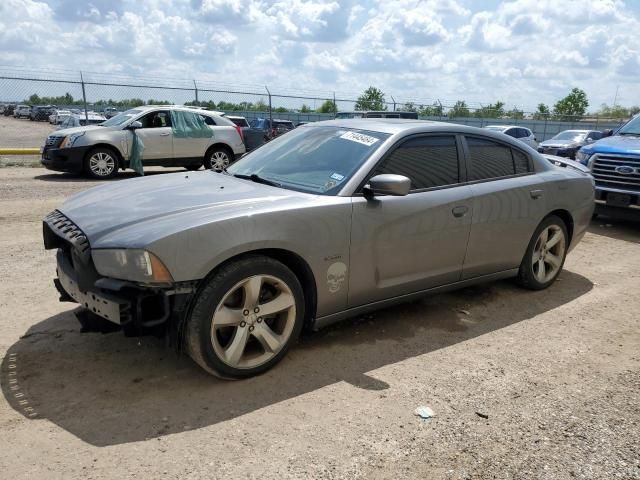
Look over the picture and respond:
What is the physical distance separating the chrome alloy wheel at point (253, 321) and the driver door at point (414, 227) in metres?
0.55

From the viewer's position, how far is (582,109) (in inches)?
2215

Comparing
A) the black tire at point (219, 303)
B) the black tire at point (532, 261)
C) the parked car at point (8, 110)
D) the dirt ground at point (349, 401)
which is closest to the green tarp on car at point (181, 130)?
the dirt ground at point (349, 401)

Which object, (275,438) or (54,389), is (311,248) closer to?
(275,438)

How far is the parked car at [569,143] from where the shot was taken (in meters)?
20.0

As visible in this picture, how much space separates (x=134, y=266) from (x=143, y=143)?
985 cm

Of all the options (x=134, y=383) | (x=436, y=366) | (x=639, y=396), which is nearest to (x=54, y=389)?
(x=134, y=383)

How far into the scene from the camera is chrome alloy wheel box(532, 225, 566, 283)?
5.15 m

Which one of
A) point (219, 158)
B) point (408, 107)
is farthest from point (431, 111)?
point (219, 158)

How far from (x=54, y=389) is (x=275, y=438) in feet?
4.48

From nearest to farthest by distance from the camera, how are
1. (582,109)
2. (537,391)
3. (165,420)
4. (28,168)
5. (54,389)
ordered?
1. (165,420)
2. (54,389)
3. (537,391)
4. (28,168)
5. (582,109)

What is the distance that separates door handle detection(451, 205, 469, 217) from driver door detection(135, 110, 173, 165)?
371 inches

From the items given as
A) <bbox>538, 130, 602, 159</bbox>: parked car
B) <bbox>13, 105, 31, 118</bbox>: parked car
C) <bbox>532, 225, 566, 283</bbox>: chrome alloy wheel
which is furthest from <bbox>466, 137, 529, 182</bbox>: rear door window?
<bbox>13, 105, 31, 118</bbox>: parked car

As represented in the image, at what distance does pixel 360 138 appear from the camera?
13.5 ft

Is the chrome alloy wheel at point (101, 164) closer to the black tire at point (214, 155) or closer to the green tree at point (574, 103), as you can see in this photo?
the black tire at point (214, 155)
